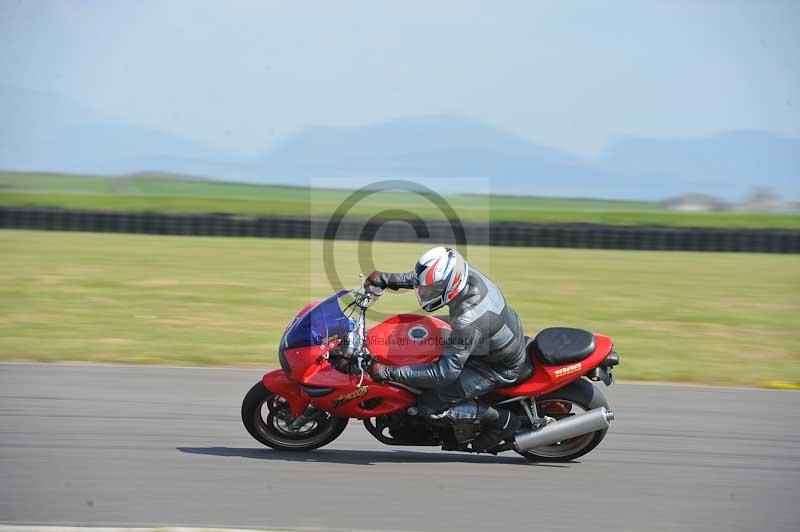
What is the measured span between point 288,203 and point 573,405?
1488 inches

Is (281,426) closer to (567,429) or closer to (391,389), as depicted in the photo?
(391,389)

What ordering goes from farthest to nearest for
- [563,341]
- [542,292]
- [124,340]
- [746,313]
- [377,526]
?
[542,292]
[746,313]
[124,340]
[563,341]
[377,526]

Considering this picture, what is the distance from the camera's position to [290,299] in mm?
14281

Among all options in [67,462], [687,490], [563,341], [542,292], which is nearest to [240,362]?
[67,462]

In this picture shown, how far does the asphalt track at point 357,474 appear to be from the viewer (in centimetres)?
470

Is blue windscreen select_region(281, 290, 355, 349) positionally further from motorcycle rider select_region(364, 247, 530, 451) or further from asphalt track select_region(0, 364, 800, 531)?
asphalt track select_region(0, 364, 800, 531)

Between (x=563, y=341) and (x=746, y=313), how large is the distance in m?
9.70

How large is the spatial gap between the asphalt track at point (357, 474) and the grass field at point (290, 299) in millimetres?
2269

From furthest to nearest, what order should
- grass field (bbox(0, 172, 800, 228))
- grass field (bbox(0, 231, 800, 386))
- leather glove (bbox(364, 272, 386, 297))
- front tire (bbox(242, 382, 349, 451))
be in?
grass field (bbox(0, 172, 800, 228)) < grass field (bbox(0, 231, 800, 386)) < front tire (bbox(242, 382, 349, 451)) < leather glove (bbox(364, 272, 386, 297))

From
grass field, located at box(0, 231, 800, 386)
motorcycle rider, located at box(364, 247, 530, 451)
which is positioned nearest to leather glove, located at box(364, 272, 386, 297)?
motorcycle rider, located at box(364, 247, 530, 451)

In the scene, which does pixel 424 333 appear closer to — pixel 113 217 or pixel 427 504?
pixel 427 504

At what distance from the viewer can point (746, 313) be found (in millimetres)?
14289

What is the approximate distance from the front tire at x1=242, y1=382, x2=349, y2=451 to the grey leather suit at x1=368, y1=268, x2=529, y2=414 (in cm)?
Answer: 68

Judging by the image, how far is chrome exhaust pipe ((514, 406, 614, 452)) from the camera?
223 inches
